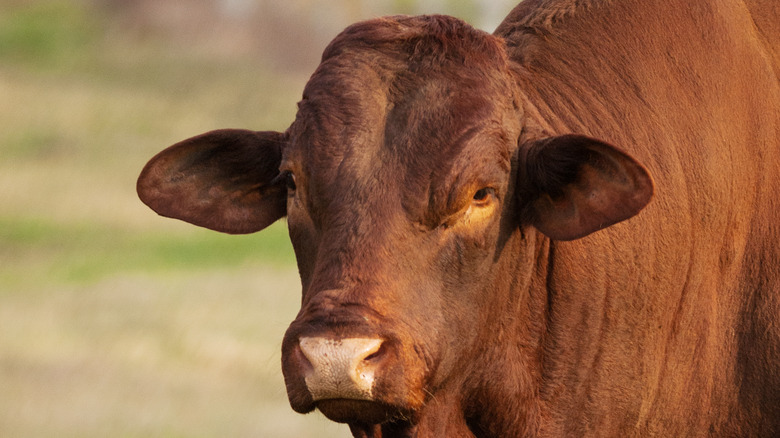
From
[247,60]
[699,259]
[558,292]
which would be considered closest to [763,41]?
[699,259]

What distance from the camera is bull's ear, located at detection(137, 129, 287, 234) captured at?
17.5 ft

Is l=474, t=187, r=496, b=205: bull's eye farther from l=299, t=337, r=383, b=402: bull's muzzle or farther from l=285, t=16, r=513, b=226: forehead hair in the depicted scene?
l=299, t=337, r=383, b=402: bull's muzzle

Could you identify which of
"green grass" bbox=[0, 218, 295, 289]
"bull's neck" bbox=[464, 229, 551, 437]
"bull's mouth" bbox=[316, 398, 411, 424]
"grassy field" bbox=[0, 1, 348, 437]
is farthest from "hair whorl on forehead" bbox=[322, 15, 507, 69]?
"green grass" bbox=[0, 218, 295, 289]

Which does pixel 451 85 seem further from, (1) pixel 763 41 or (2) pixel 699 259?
(1) pixel 763 41

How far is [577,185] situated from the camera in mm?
4824

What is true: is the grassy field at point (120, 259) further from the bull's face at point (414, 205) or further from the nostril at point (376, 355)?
the nostril at point (376, 355)

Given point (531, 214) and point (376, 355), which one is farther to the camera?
point (531, 214)

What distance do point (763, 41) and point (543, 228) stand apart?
1.83m

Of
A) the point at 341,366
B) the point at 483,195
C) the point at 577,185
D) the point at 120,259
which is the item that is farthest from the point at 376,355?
the point at 120,259

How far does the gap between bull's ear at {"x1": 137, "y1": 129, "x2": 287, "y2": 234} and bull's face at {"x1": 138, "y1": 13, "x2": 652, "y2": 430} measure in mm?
255

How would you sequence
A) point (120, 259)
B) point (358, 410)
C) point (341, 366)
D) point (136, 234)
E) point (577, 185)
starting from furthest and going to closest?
point (136, 234) → point (120, 259) → point (577, 185) → point (358, 410) → point (341, 366)

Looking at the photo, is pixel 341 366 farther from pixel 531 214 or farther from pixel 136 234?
pixel 136 234

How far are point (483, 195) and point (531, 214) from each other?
30 centimetres

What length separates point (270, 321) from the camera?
55.6 ft
